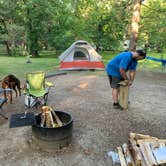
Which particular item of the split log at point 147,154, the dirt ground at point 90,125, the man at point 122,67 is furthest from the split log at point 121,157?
the man at point 122,67

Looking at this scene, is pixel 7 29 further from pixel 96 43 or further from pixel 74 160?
pixel 74 160

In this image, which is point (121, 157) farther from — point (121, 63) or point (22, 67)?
point (22, 67)

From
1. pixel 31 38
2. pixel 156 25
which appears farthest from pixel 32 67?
pixel 31 38

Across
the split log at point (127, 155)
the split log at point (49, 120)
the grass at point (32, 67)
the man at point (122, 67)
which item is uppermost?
the man at point (122, 67)

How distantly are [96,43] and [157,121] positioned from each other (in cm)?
1606

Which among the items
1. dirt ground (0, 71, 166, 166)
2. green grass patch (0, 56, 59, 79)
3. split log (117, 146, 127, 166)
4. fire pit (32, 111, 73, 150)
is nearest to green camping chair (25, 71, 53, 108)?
dirt ground (0, 71, 166, 166)

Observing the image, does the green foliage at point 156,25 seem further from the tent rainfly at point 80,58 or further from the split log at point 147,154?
the split log at point 147,154

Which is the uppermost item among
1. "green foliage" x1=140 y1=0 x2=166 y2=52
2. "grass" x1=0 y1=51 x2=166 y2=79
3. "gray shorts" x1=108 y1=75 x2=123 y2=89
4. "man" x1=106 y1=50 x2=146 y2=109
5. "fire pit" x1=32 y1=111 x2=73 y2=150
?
"green foliage" x1=140 y1=0 x2=166 y2=52

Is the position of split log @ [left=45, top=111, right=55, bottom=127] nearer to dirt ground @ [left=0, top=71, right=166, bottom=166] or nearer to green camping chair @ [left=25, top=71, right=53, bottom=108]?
dirt ground @ [left=0, top=71, right=166, bottom=166]

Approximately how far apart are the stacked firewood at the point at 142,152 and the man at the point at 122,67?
1.83 metres

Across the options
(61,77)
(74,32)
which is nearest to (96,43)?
(74,32)

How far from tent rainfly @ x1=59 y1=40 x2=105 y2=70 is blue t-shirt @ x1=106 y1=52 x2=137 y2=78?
221 inches

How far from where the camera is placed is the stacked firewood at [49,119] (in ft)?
12.2

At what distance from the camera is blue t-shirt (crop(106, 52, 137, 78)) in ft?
15.9
